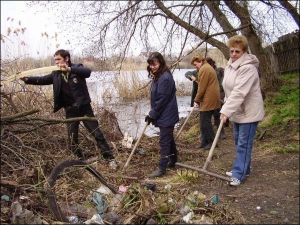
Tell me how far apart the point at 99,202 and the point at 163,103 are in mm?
1625

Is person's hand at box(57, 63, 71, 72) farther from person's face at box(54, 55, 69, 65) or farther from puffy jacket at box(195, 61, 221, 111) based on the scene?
puffy jacket at box(195, 61, 221, 111)

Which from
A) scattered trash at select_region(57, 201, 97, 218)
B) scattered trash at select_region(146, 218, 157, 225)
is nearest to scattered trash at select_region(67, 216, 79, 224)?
scattered trash at select_region(57, 201, 97, 218)

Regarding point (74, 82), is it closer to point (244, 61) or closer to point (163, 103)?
point (163, 103)

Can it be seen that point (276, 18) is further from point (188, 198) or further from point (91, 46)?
point (188, 198)

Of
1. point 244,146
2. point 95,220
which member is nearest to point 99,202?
point 95,220

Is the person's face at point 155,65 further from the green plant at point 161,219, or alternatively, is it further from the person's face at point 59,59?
the green plant at point 161,219

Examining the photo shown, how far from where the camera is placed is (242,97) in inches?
149

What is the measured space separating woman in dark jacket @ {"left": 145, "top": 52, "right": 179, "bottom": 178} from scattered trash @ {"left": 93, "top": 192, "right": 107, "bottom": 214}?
4.10 ft

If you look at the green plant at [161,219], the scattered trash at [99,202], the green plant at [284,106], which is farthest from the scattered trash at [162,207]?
the green plant at [284,106]

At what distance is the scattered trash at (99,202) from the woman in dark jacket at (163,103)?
1251 mm

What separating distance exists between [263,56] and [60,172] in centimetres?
707

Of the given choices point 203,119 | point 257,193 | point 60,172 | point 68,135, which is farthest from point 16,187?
point 203,119

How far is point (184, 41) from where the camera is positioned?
8.21 meters

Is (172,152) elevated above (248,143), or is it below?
below
